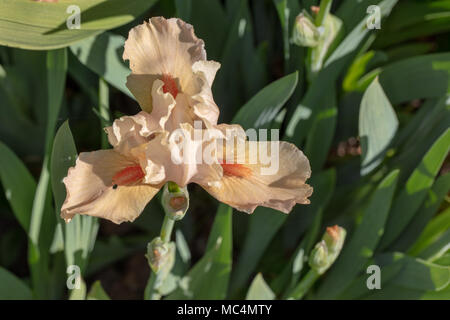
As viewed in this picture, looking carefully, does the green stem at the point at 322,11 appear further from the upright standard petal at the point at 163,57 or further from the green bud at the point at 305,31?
the upright standard petal at the point at 163,57

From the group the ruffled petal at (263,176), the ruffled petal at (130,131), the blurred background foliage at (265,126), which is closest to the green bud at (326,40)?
the blurred background foliage at (265,126)

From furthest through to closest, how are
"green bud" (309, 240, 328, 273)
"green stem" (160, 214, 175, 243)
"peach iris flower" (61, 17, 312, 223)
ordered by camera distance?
"green bud" (309, 240, 328, 273) → "green stem" (160, 214, 175, 243) → "peach iris flower" (61, 17, 312, 223)

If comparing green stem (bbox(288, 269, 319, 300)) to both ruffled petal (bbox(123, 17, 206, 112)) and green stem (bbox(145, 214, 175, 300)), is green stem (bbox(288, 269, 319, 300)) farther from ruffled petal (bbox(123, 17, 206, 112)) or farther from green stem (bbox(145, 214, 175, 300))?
ruffled petal (bbox(123, 17, 206, 112))

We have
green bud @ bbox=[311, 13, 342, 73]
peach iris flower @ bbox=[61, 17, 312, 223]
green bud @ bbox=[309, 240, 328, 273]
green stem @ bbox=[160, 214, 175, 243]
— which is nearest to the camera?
peach iris flower @ bbox=[61, 17, 312, 223]

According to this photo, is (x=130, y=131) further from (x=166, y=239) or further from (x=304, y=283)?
(x=304, y=283)

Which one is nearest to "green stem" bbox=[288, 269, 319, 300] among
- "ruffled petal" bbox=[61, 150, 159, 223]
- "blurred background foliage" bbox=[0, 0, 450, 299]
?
"blurred background foliage" bbox=[0, 0, 450, 299]

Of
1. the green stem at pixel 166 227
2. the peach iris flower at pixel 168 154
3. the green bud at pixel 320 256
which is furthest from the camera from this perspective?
the green bud at pixel 320 256

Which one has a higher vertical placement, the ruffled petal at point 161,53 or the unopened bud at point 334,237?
the ruffled petal at point 161,53

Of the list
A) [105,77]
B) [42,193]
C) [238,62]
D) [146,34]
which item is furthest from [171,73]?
[238,62]
